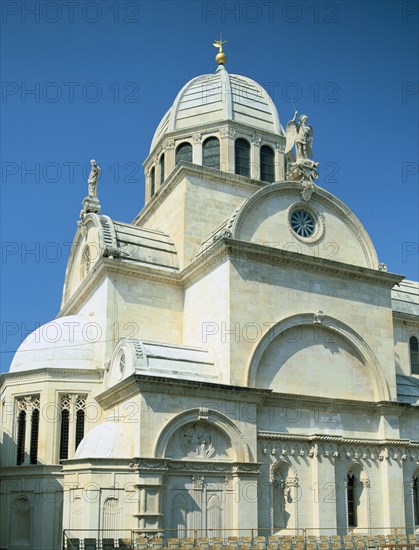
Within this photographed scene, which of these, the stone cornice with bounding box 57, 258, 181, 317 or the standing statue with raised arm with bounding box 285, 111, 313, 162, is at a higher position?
the standing statue with raised arm with bounding box 285, 111, 313, 162

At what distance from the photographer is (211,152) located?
4150 centimetres

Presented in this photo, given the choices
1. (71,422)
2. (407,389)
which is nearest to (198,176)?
(71,422)

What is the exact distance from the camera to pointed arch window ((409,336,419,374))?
139ft

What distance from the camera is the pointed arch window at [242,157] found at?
41156 mm

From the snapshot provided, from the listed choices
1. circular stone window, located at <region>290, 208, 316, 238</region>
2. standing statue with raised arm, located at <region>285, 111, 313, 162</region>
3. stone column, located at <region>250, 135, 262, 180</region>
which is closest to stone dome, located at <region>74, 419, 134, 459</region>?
circular stone window, located at <region>290, 208, 316, 238</region>

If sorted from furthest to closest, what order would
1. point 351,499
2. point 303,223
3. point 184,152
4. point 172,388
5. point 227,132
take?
1. point 184,152
2. point 227,132
3. point 303,223
4. point 351,499
5. point 172,388

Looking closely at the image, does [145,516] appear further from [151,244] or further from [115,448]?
[151,244]

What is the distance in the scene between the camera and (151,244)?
36562 millimetres

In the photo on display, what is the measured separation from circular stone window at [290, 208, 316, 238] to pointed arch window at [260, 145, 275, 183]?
6.78m

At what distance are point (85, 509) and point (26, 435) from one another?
283 inches

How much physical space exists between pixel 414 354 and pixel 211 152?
17.4 metres

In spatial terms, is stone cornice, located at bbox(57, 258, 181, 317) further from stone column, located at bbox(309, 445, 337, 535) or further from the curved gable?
stone column, located at bbox(309, 445, 337, 535)

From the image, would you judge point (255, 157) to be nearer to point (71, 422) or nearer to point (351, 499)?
point (71, 422)

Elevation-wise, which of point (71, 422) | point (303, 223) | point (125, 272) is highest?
→ point (303, 223)
